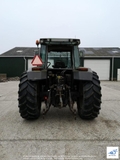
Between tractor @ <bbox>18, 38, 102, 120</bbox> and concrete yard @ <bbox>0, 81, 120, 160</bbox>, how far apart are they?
298mm

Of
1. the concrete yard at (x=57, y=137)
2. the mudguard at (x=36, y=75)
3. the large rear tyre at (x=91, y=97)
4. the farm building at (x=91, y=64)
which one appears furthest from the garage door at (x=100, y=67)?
the mudguard at (x=36, y=75)

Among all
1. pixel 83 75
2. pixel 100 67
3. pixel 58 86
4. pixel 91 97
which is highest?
pixel 83 75

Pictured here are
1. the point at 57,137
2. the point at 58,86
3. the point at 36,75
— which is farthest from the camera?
the point at 58,86

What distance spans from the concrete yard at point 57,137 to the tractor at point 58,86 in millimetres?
298

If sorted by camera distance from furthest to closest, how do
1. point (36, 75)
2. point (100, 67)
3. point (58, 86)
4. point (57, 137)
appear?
1. point (100, 67)
2. point (58, 86)
3. point (36, 75)
4. point (57, 137)

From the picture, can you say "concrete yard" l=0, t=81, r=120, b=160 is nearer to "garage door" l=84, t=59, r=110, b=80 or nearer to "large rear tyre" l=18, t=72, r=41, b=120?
"large rear tyre" l=18, t=72, r=41, b=120

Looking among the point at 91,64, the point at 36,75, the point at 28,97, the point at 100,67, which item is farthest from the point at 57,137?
the point at 100,67

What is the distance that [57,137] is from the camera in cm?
281

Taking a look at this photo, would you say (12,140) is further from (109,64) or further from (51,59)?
(109,64)

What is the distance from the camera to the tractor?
3.38 m

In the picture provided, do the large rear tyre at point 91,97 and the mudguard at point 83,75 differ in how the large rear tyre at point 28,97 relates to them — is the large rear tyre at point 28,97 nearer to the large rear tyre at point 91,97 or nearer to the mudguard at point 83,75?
the mudguard at point 83,75

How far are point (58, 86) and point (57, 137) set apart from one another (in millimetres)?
1116

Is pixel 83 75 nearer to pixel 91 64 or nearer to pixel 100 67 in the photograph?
pixel 91 64

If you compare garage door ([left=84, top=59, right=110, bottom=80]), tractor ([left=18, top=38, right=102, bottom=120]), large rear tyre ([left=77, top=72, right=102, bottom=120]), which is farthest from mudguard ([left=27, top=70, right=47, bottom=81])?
garage door ([left=84, top=59, right=110, bottom=80])
